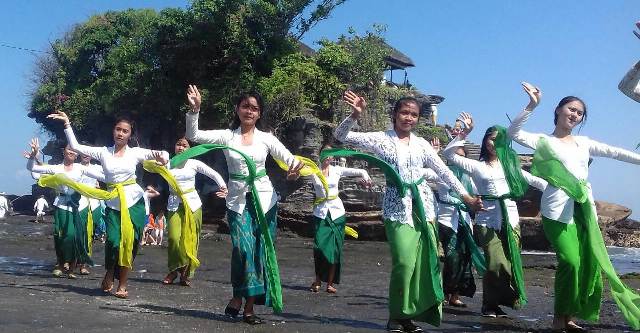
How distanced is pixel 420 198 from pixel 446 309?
232 centimetres

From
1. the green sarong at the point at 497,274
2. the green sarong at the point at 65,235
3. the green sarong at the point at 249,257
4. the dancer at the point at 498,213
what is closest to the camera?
the green sarong at the point at 249,257

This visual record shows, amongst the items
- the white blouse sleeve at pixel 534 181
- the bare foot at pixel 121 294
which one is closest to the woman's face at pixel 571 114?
the white blouse sleeve at pixel 534 181

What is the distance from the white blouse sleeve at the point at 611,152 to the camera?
705cm

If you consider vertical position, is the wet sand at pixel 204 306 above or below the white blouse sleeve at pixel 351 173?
below

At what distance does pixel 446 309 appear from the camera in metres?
8.59

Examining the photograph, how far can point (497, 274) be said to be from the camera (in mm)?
8000

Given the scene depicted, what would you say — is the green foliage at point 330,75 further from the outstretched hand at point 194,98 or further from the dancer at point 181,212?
the outstretched hand at point 194,98

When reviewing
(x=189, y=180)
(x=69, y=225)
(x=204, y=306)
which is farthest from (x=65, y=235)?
(x=204, y=306)

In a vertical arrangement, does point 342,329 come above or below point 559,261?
below

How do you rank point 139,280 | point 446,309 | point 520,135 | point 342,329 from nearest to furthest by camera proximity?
point 342,329 → point 520,135 → point 446,309 → point 139,280

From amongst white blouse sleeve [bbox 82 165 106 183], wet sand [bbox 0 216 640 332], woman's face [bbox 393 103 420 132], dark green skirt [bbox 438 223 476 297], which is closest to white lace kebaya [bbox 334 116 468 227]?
woman's face [bbox 393 103 420 132]

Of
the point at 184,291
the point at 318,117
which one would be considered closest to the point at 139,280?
the point at 184,291

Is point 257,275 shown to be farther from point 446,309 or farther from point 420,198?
point 446,309

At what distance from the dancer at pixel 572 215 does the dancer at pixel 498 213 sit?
45cm
